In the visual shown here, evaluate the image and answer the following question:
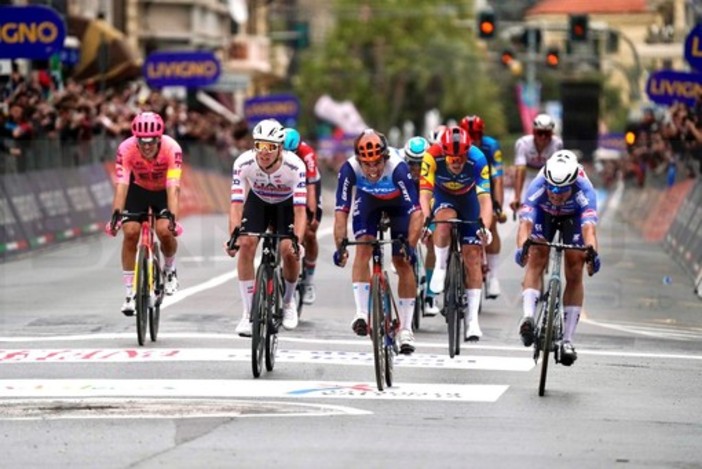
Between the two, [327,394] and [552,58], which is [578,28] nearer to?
[552,58]

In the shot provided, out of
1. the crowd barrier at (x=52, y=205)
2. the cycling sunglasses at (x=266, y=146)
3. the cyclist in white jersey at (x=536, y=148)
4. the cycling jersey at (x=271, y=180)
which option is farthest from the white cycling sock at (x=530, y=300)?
the crowd barrier at (x=52, y=205)

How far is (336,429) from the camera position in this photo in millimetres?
12352

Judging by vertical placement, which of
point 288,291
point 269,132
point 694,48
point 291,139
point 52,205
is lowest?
point 52,205

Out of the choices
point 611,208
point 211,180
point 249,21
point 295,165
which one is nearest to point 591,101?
point 249,21

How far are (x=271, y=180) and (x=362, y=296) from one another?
5.26 feet

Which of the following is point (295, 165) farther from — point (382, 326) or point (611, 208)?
point (611, 208)

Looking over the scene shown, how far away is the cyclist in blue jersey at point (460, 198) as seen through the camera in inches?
686

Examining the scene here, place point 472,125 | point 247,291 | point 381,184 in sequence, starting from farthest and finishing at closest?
point 472,125 < point 247,291 < point 381,184

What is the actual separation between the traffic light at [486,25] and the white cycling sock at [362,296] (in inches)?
1223

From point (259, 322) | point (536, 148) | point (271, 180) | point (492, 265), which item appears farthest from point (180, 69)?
point (259, 322)

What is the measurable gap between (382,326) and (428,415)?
1426 mm

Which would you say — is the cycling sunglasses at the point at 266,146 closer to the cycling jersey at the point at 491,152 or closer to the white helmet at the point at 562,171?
the white helmet at the point at 562,171

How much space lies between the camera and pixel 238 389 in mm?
14320

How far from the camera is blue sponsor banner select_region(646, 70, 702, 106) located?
38.2 meters
